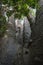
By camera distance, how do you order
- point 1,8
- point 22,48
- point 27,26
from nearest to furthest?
1. point 1,8
2. point 22,48
3. point 27,26

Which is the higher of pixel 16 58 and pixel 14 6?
pixel 14 6

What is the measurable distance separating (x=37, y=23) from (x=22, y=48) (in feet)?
3.22

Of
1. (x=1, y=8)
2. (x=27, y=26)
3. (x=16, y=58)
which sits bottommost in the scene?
(x=16, y=58)

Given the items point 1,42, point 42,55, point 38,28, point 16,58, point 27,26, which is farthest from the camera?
point 27,26

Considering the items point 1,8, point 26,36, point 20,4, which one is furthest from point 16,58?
point 20,4

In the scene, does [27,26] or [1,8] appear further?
[27,26]

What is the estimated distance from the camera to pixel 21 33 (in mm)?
7844

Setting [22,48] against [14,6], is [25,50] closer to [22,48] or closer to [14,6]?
[22,48]

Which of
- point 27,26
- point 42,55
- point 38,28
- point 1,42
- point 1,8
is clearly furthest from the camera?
point 27,26

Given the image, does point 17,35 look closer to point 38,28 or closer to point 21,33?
point 21,33

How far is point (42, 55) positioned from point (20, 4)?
1.75 meters

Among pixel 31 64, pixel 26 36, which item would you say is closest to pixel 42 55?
pixel 31 64

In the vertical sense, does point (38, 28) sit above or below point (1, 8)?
below

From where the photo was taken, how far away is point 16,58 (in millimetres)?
5766
